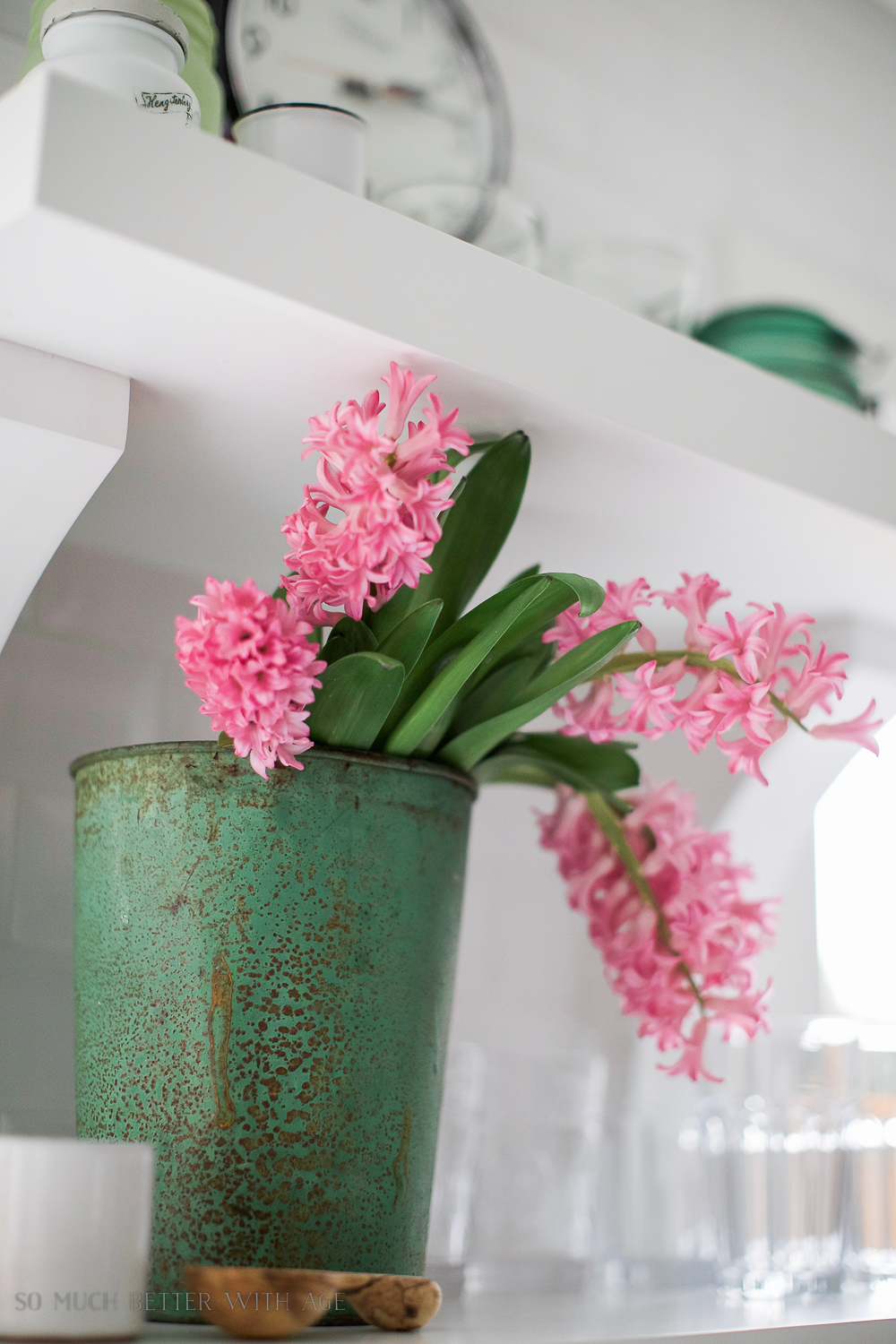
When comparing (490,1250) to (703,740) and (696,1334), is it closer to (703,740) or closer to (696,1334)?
(696,1334)

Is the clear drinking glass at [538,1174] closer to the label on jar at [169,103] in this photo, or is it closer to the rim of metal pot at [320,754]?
the rim of metal pot at [320,754]

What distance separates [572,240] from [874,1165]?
828 millimetres

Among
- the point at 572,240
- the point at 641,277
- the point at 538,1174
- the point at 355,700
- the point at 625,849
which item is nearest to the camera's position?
the point at 355,700

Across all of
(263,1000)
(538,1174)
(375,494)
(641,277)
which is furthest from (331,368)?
(538,1174)

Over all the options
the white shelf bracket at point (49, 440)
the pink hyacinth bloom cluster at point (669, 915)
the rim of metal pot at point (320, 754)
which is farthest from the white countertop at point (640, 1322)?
the white shelf bracket at point (49, 440)

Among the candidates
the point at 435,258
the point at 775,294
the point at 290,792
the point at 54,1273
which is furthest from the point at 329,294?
the point at 775,294

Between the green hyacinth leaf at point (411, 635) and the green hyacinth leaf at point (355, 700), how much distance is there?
0.02 m

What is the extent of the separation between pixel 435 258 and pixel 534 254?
1.14ft

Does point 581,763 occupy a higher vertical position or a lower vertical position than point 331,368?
lower

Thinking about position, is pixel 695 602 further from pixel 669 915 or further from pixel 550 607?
pixel 669 915

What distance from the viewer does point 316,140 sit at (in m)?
0.67

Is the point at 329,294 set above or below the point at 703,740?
above

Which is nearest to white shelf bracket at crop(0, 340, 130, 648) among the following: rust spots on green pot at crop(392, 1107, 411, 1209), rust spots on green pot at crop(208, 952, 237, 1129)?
rust spots on green pot at crop(208, 952, 237, 1129)

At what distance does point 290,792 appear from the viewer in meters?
0.57
